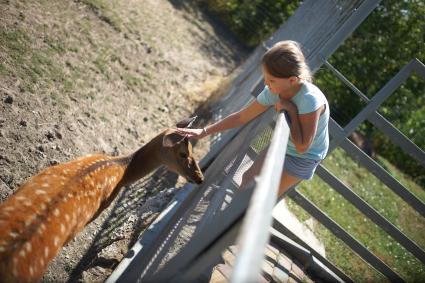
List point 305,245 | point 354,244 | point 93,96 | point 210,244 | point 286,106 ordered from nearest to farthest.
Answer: point 210,244 → point 286,106 → point 354,244 → point 305,245 → point 93,96

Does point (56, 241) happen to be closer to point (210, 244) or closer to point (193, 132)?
point (193, 132)

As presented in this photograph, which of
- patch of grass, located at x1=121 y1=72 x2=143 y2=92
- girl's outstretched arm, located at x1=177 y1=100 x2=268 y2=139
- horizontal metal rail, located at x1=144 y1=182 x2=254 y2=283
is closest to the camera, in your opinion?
horizontal metal rail, located at x1=144 y1=182 x2=254 y2=283

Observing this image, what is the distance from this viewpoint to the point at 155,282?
263cm

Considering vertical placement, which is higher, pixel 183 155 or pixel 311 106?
pixel 311 106

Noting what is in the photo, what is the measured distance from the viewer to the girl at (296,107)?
3340 mm

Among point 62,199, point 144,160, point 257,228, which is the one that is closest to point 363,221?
point 144,160

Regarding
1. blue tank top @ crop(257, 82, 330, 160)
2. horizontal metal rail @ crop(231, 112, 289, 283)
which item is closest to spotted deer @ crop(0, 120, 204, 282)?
blue tank top @ crop(257, 82, 330, 160)

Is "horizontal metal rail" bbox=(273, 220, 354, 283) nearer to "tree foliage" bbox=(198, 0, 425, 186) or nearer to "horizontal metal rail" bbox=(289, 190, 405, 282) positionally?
"horizontal metal rail" bbox=(289, 190, 405, 282)

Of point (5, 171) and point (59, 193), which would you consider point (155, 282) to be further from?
point (5, 171)

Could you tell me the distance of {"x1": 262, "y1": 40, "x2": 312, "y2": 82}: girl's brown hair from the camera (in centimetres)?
336

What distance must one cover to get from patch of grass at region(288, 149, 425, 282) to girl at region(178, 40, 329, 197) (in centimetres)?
312

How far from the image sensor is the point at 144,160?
4742 mm

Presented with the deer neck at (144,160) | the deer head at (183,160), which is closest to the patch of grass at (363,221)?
the deer head at (183,160)

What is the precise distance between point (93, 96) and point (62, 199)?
299cm
